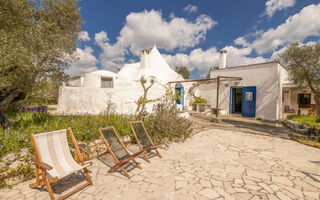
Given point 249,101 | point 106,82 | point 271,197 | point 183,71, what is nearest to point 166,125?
point 271,197

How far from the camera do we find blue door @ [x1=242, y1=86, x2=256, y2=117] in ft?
38.2

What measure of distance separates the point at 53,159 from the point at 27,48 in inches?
128

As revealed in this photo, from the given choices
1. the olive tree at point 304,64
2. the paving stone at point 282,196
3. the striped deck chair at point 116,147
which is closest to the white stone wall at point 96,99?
the striped deck chair at point 116,147

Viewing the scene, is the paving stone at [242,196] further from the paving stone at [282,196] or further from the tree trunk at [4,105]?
the tree trunk at [4,105]

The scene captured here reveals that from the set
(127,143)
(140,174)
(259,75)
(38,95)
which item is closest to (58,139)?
(140,174)

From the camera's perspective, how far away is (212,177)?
10.7ft

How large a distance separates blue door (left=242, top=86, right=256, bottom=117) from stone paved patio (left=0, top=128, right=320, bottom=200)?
6.94 m

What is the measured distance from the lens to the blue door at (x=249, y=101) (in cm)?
1164

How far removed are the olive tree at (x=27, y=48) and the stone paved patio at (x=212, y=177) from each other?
109 inches

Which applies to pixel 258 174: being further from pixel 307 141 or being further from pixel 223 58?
pixel 223 58

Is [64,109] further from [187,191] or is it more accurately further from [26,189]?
[187,191]

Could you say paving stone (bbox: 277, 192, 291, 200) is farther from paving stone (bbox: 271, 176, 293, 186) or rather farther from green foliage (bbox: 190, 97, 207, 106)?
green foliage (bbox: 190, 97, 207, 106)

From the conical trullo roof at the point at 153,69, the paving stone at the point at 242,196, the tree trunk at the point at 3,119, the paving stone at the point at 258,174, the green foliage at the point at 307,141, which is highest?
the conical trullo roof at the point at 153,69

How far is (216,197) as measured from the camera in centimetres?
260
